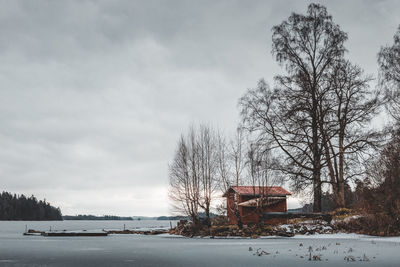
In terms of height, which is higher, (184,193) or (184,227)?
(184,193)

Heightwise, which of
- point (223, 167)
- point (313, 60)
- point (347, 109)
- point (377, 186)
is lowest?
point (377, 186)

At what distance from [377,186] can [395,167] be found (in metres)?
1.80

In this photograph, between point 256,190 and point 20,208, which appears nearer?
point 256,190

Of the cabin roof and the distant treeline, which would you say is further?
the distant treeline

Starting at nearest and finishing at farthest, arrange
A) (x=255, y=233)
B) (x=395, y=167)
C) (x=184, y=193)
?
(x=395, y=167), (x=255, y=233), (x=184, y=193)

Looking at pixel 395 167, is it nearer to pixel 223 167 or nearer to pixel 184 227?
pixel 223 167

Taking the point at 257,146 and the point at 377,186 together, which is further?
the point at 257,146

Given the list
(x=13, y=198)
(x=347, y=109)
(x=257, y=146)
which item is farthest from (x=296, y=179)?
(x=13, y=198)

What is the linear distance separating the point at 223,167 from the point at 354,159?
9.80m

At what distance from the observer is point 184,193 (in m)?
35.7

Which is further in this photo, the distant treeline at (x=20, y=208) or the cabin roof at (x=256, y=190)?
the distant treeline at (x=20, y=208)

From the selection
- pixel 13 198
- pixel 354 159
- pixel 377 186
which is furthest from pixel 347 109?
pixel 13 198

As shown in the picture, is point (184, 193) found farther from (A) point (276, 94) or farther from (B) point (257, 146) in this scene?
(A) point (276, 94)

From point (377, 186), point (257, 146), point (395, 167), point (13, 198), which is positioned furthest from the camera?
point (13, 198)
